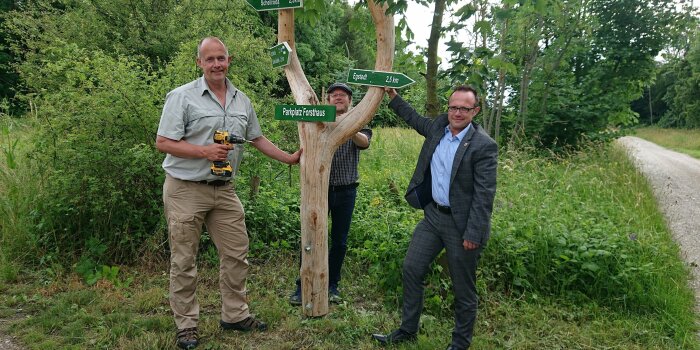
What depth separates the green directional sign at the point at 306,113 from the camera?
3344 mm

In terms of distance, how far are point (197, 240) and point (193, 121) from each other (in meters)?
0.87

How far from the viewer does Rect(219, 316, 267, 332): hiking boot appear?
3.56 m

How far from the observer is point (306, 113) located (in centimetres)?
339

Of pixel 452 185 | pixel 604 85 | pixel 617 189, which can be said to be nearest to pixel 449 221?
pixel 452 185

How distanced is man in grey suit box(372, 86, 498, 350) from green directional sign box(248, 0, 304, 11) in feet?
3.05

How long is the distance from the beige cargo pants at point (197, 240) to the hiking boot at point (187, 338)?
0.12ft

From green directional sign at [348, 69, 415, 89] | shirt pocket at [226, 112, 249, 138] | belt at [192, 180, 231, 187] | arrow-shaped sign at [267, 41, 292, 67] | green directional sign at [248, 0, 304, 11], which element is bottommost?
belt at [192, 180, 231, 187]

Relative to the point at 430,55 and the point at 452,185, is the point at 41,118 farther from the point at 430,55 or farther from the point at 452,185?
the point at 452,185

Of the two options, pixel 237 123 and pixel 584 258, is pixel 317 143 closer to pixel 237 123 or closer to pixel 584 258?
pixel 237 123

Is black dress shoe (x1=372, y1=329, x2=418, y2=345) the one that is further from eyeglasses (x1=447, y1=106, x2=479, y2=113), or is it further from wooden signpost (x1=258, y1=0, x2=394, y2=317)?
eyeglasses (x1=447, y1=106, x2=479, y2=113)

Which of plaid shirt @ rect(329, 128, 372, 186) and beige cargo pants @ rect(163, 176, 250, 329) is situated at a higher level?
plaid shirt @ rect(329, 128, 372, 186)

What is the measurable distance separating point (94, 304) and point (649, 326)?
4.70 m

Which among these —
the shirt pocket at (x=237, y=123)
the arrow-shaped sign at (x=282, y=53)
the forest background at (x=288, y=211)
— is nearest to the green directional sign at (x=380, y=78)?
the forest background at (x=288, y=211)

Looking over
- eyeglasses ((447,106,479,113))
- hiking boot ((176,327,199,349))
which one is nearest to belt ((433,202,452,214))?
eyeglasses ((447,106,479,113))
